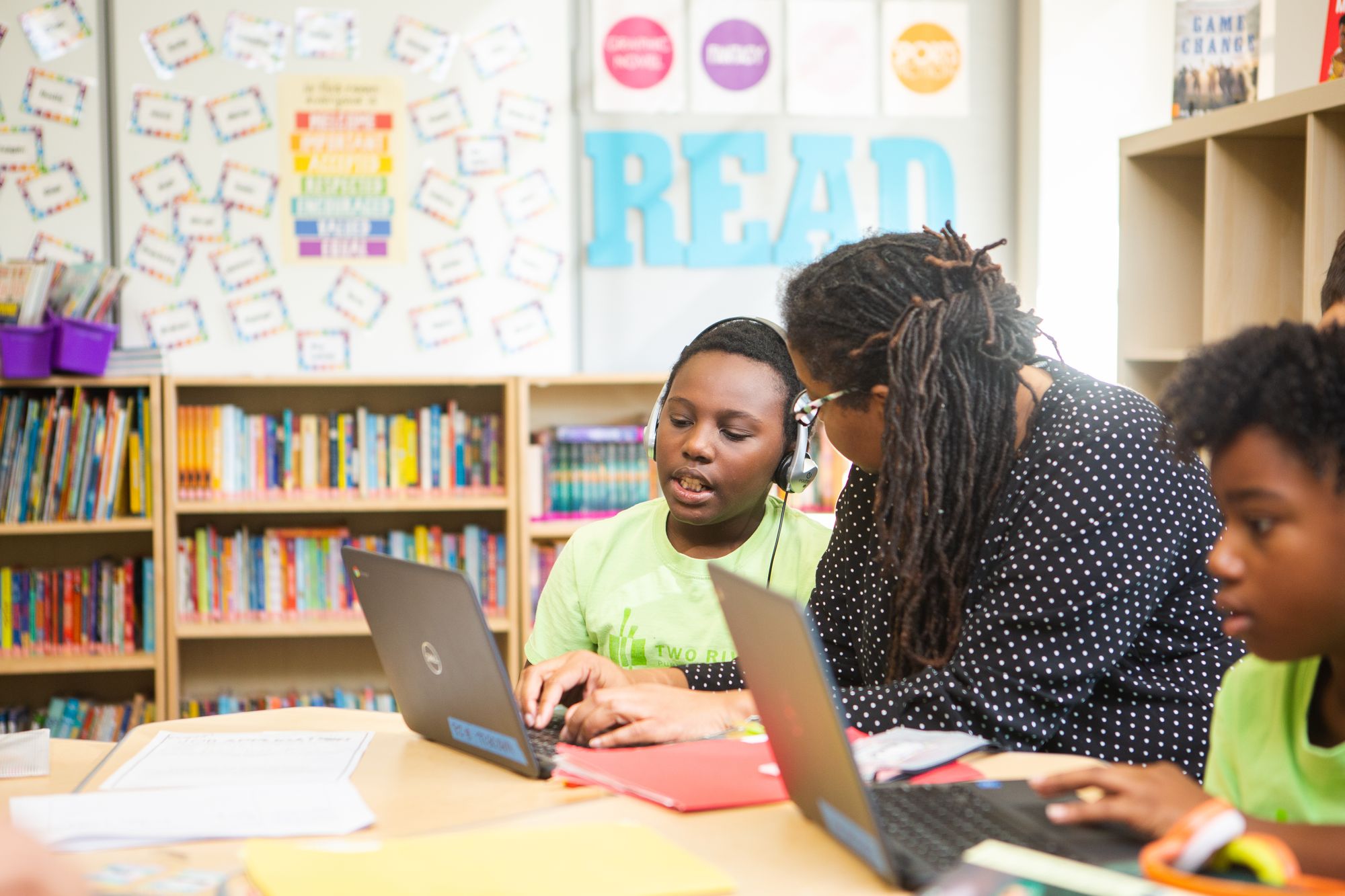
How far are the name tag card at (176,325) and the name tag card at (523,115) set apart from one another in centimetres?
98

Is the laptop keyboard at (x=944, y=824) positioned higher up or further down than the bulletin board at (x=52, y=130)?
further down

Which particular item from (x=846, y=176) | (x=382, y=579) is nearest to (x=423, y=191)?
(x=846, y=176)

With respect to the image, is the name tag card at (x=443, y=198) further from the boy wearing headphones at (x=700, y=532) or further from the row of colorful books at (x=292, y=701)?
the boy wearing headphones at (x=700, y=532)

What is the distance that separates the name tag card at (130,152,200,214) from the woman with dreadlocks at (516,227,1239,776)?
240 cm

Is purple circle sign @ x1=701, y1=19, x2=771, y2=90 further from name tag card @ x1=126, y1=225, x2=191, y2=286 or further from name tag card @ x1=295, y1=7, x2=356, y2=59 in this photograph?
name tag card @ x1=126, y1=225, x2=191, y2=286

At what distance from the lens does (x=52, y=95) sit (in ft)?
11.0

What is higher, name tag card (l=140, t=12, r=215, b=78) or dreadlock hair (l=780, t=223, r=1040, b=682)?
name tag card (l=140, t=12, r=215, b=78)

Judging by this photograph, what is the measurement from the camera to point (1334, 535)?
2.94 ft

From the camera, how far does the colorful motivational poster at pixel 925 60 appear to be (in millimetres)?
3754

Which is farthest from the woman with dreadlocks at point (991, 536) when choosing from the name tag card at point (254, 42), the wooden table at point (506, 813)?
the name tag card at point (254, 42)

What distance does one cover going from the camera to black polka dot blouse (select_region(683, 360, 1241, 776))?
4.20 feet

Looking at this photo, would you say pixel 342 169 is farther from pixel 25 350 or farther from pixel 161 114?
pixel 25 350

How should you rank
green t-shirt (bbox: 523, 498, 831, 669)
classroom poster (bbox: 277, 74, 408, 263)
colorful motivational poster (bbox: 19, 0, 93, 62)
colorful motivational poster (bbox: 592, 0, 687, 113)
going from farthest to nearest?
colorful motivational poster (bbox: 592, 0, 687, 113)
classroom poster (bbox: 277, 74, 408, 263)
colorful motivational poster (bbox: 19, 0, 93, 62)
green t-shirt (bbox: 523, 498, 831, 669)

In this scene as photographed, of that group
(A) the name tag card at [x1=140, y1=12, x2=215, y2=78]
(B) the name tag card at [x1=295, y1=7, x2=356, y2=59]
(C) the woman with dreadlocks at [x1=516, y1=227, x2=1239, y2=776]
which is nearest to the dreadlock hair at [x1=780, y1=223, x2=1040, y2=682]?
(C) the woman with dreadlocks at [x1=516, y1=227, x2=1239, y2=776]
